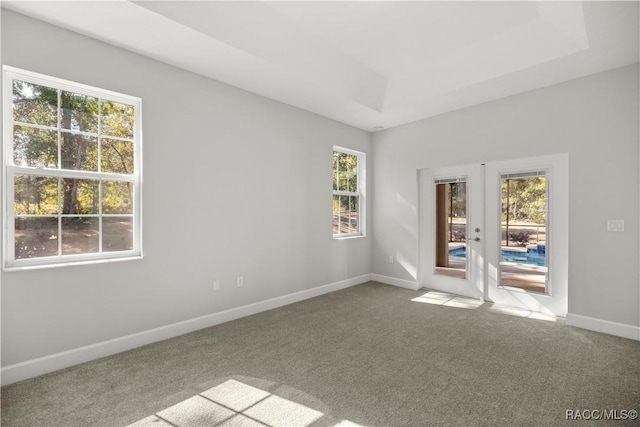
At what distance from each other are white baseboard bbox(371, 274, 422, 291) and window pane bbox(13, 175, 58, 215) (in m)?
4.68

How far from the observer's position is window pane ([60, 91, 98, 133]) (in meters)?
2.72

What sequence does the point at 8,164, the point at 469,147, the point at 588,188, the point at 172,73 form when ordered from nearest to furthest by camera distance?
the point at 8,164, the point at 172,73, the point at 588,188, the point at 469,147

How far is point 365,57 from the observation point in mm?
3793

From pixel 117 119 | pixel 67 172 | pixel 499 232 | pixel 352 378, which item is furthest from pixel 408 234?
pixel 67 172

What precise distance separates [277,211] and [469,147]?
295 cm

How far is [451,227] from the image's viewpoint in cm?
495

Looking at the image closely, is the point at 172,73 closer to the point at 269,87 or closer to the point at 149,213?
the point at 269,87

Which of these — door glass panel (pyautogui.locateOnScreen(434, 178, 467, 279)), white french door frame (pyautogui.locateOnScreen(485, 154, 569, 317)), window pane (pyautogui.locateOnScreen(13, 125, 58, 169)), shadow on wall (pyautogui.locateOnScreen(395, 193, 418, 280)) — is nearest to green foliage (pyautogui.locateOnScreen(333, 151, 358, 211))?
shadow on wall (pyautogui.locateOnScreen(395, 193, 418, 280))

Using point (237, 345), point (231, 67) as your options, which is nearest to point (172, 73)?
point (231, 67)

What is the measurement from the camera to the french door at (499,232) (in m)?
3.91

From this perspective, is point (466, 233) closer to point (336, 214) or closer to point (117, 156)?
point (336, 214)

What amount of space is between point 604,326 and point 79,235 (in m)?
5.37

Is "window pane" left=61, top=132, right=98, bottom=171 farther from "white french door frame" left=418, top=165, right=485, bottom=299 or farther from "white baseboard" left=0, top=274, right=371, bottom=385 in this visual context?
"white french door frame" left=418, top=165, right=485, bottom=299

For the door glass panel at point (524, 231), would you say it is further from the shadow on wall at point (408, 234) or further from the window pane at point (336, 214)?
the window pane at point (336, 214)
